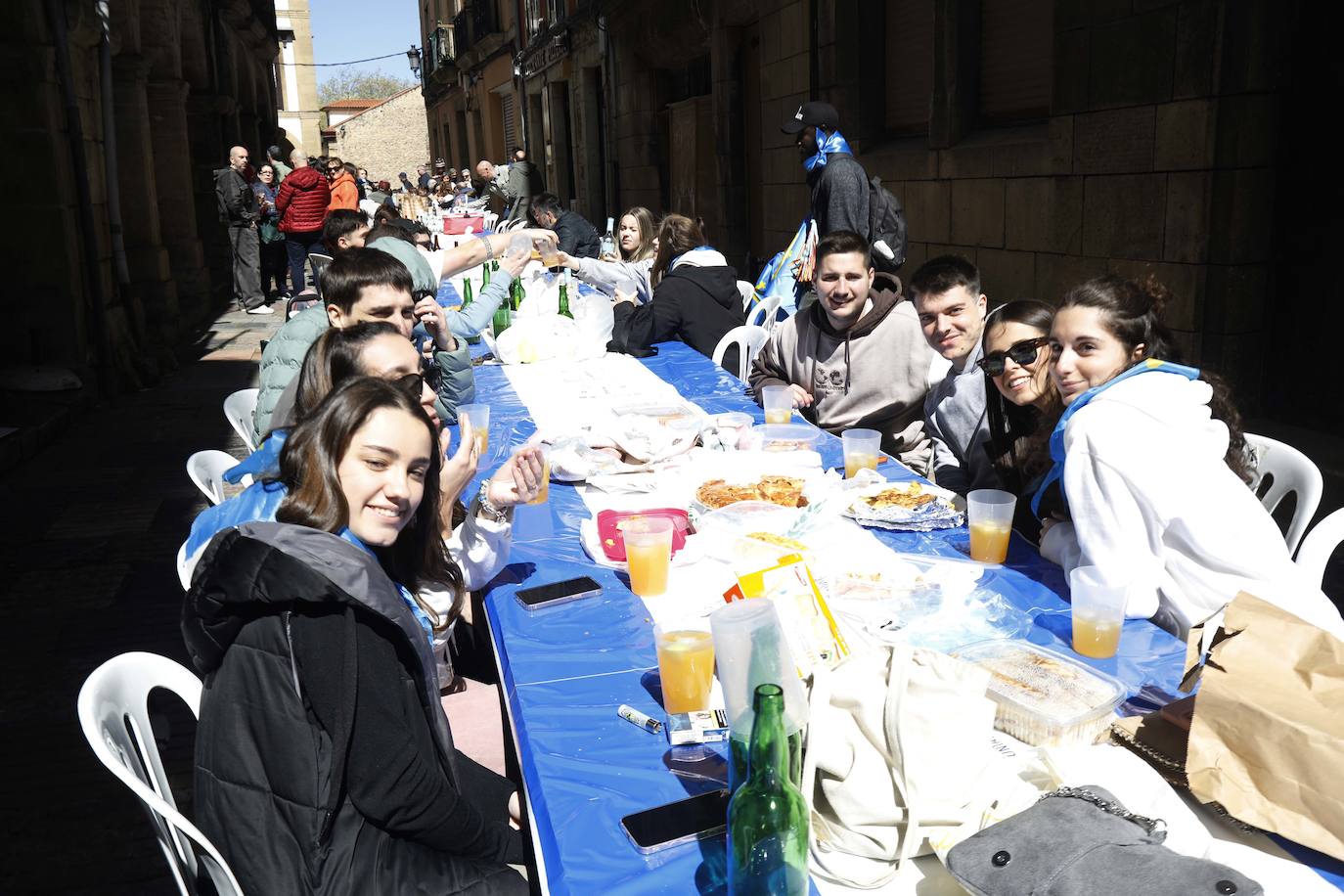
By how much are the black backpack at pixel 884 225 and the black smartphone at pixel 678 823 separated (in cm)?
512

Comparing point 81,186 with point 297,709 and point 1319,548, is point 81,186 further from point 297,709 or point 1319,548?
point 1319,548

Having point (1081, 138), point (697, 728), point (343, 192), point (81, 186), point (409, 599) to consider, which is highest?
point (343, 192)

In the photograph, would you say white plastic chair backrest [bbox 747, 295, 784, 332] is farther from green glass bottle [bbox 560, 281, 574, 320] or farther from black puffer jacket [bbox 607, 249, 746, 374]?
green glass bottle [bbox 560, 281, 574, 320]

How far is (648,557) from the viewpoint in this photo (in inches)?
89.0

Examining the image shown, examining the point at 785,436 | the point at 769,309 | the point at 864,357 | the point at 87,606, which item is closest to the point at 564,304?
the point at 769,309

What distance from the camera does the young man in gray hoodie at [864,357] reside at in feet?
13.1

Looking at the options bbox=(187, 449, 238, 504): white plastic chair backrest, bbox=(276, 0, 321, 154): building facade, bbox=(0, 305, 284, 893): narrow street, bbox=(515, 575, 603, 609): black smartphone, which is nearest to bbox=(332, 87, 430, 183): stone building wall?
bbox=(276, 0, 321, 154): building facade

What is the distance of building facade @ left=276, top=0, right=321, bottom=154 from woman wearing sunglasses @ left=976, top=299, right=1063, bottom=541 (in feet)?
121

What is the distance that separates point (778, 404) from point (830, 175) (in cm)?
298

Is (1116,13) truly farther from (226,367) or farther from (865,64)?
(226,367)

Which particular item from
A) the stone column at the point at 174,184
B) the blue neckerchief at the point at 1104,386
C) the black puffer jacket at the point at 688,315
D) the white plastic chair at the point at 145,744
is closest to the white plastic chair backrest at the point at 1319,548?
the blue neckerchief at the point at 1104,386

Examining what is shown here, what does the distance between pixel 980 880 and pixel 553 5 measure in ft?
69.5

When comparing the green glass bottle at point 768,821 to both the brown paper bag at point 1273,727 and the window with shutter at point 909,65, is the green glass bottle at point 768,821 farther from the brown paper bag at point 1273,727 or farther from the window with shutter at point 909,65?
the window with shutter at point 909,65

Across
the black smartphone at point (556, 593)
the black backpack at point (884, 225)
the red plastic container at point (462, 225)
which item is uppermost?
the red plastic container at point (462, 225)
